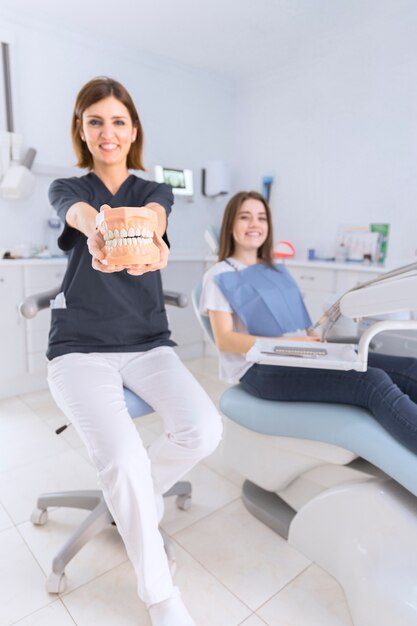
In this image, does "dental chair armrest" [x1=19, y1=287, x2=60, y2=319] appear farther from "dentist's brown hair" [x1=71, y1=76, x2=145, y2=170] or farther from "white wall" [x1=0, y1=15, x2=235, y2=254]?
"white wall" [x1=0, y1=15, x2=235, y2=254]

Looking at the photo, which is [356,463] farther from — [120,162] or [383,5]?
[383,5]

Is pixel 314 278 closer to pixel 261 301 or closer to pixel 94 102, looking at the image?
pixel 261 301

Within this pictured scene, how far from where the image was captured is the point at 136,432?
1021 mm

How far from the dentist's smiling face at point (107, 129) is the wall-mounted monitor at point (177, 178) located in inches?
78.8

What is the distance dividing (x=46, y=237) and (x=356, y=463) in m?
2.41

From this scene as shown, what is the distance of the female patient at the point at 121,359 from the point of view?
0.96m

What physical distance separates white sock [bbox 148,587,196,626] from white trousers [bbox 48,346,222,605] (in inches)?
0.9

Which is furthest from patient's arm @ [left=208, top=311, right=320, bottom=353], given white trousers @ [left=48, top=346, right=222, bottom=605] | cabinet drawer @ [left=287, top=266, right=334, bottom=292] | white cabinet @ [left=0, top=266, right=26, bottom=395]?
white cabinet @ [left=0, top=266, right=26, bottom=395]

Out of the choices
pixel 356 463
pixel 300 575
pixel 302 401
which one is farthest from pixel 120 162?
pixel 300 575

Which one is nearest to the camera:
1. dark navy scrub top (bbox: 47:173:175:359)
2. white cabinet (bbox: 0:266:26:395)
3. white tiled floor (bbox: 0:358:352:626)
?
white tiled floor (bbox: 0:358:352:626)

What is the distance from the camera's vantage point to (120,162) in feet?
4.15

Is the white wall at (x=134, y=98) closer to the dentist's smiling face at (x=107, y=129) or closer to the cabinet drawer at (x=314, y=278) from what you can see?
the cabinet drawer at (x=314, y=278)

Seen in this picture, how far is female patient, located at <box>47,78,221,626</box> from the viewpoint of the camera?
0.96 m

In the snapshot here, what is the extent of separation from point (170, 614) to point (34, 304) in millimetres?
878
